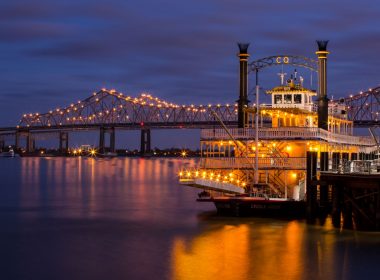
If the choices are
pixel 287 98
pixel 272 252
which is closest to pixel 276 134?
pixel 287 98

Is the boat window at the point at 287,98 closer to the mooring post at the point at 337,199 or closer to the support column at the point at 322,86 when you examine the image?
the support column at the point at 322,86

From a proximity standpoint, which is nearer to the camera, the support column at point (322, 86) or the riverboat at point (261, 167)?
the riverboat at point (261, 167)

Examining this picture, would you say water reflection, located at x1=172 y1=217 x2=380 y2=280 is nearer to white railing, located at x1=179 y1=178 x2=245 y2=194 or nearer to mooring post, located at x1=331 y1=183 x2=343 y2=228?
mooring post, located at x1=331 y1=183 x2=343 y2=228

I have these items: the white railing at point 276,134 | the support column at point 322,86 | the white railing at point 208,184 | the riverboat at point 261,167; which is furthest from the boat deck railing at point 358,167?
the support column at point 322,86

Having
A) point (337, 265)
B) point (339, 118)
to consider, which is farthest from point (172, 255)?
point (339, 118)

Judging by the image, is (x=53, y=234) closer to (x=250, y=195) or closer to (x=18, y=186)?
(x=250, y=195)

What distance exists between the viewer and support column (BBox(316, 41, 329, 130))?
3772 centimetres

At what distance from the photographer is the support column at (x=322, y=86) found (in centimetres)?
3772

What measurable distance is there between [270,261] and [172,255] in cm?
349

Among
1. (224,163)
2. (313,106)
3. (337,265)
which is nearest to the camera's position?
(337,265)

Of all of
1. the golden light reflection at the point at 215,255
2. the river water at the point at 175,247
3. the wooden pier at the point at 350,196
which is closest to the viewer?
the golden light reflection at the point at 215,255

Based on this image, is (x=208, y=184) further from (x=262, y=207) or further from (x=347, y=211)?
(x=347, y=211)

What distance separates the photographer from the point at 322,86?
38781 millimetres

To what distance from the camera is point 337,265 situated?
953 inches
